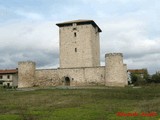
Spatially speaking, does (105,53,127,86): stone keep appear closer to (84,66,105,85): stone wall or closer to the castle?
the castle

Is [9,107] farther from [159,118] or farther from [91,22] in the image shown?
[91,22]

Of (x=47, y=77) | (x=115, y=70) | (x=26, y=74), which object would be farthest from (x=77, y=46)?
(x=115, y=70)

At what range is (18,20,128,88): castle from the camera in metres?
44.1

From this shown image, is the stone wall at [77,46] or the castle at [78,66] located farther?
the stone wall at [77,46]

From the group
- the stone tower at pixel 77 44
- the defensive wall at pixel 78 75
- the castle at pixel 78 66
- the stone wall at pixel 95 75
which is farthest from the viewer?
the stone tower at pixel 77 44

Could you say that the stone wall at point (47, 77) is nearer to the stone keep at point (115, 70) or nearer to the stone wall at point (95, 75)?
the stone wall at point (95, 75)

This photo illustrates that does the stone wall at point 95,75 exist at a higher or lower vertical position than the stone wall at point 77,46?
lower

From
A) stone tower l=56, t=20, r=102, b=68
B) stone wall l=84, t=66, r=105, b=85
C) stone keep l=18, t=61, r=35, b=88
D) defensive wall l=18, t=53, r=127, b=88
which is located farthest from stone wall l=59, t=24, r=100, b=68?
stone keep l=18, t=61, r=35, b=88

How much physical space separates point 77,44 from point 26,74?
895cm

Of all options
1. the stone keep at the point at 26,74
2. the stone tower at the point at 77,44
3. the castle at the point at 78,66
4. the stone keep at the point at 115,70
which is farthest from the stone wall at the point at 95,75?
the stone keep at the point at 26,74

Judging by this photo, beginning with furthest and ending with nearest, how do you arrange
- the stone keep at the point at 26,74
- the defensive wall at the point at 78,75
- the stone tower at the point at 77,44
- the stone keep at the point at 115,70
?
the stone tower at the point at 77,44, the stone keep at the point at 26,74, the defensive wall at the point at 78,75, the stone keep at the point at 115,70

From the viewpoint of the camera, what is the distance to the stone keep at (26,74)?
48.1 meters

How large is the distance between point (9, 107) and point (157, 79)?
41.4 meters

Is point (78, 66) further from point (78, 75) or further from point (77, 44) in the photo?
point (78, 75)
